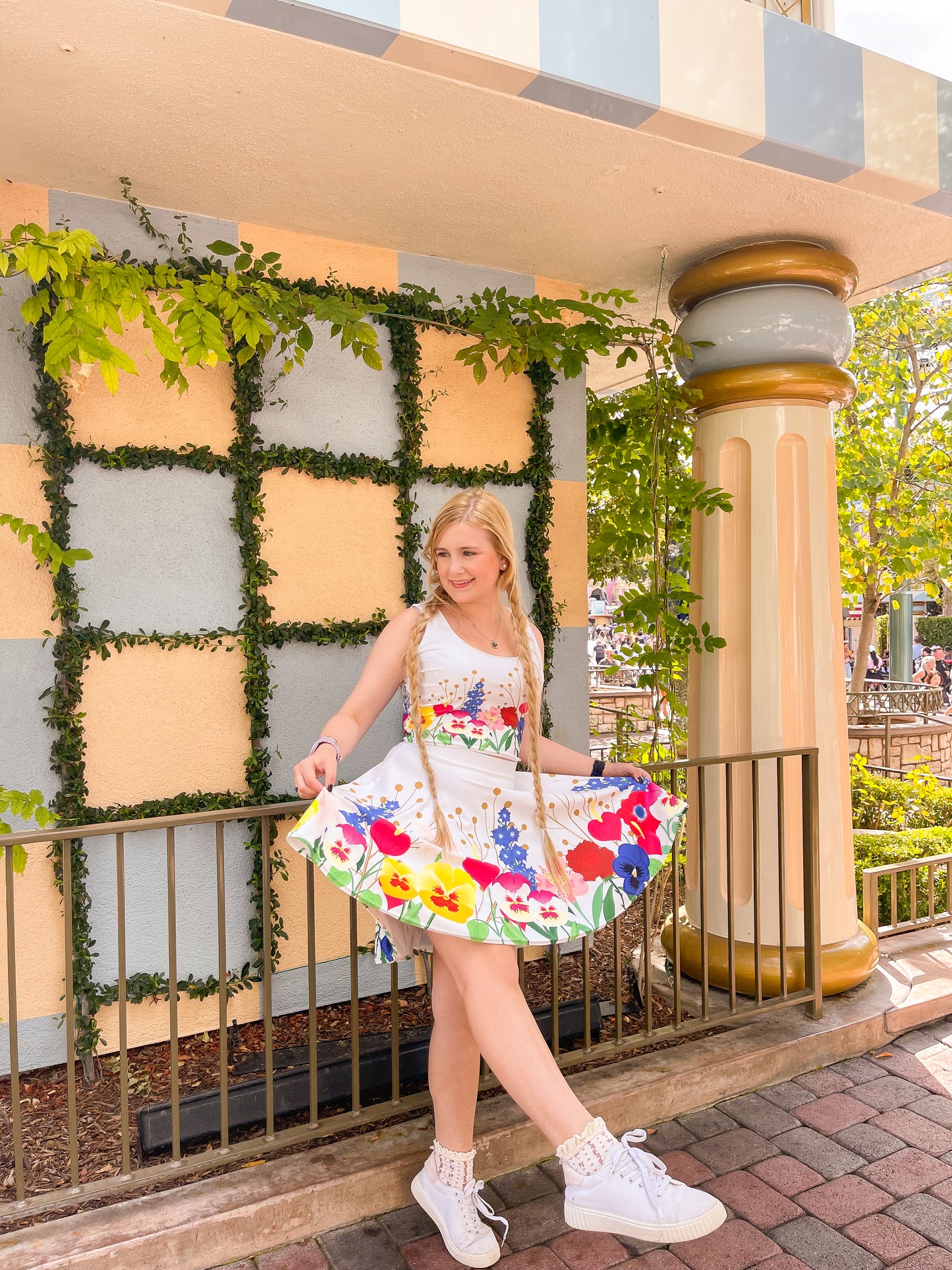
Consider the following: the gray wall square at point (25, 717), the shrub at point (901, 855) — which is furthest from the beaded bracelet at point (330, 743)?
the shrub at point (901, 855)

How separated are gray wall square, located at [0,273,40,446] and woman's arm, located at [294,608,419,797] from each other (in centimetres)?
157

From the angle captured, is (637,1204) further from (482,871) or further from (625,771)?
(625,771)

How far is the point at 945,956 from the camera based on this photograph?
3760 mm

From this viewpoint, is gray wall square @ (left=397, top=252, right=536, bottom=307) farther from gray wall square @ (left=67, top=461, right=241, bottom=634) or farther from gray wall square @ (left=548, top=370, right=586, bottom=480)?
gray wall square @ (left=67, top=461, right=241, bottom=634)

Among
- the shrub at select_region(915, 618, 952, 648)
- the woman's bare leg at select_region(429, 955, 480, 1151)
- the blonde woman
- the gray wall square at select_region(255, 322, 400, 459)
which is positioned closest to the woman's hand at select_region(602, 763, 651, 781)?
the blonde woman

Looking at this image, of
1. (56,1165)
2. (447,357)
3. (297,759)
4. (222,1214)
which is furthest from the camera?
(447,357)

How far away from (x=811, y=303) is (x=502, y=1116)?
9.99 ft

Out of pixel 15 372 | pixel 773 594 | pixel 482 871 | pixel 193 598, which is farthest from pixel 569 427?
pixel 482 871

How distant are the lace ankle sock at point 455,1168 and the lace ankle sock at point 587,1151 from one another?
327mm

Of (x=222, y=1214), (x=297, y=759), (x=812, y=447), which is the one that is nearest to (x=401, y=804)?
(x=222, y=1214)

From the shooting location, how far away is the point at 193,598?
3.14 metres

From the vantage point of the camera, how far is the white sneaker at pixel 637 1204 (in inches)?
71.4

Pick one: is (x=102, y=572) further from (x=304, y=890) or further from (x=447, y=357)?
(x=447, y=357)

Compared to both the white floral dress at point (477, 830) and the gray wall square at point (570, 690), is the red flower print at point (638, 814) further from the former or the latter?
the gray wall square at point (570, 690)
